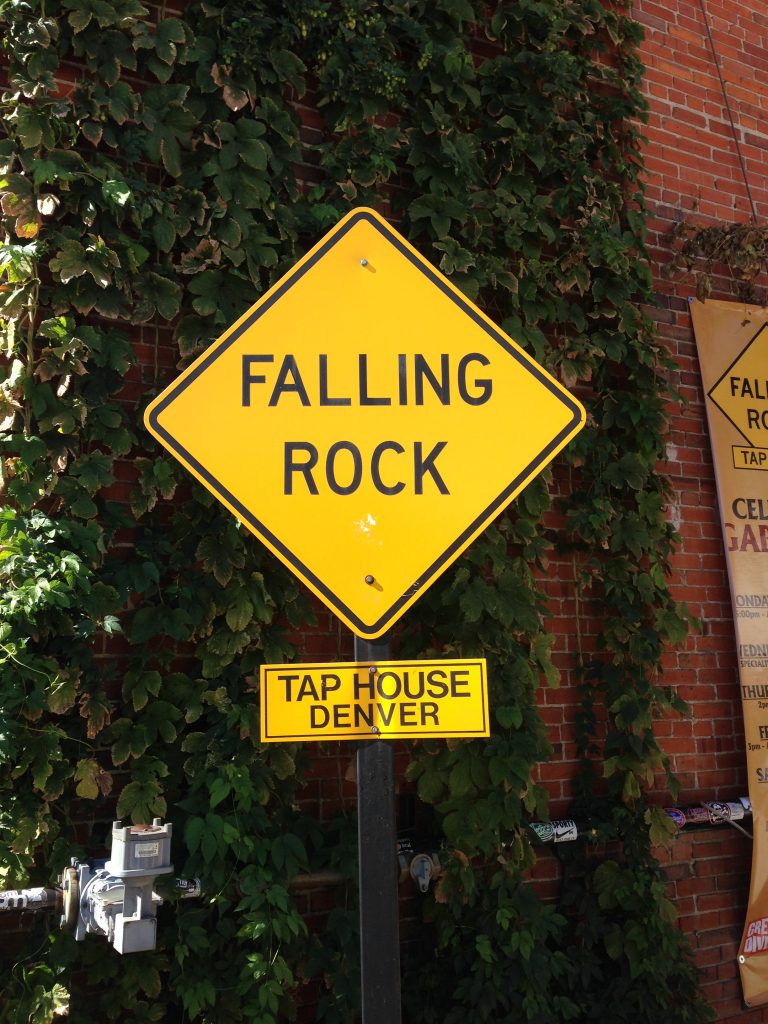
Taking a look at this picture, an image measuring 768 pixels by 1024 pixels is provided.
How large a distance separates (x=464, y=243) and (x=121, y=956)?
10.3 ft

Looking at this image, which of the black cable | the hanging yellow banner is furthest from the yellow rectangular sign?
the black cable

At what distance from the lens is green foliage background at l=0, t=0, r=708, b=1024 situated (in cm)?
307

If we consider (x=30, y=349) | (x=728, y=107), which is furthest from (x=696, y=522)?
(x=30, y=349)

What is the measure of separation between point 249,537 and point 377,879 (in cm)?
160

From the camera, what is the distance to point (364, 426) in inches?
89.7

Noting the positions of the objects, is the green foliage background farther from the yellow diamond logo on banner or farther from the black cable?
the black cable

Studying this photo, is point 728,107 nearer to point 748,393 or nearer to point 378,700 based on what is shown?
point 748,393

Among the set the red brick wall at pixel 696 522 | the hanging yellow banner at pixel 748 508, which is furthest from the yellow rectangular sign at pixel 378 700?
the hanging yellow banner at pixel 748 508

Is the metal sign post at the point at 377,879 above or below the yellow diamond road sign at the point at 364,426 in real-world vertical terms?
below

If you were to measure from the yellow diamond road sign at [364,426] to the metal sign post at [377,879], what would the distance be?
25 centimetres

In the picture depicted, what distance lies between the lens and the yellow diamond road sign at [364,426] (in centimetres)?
224

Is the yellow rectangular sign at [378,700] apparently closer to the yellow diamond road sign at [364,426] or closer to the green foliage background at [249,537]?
the yellow diamond road sign at [364,426]

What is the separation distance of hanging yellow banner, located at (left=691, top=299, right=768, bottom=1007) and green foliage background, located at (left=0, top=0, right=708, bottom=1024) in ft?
Result: 1.64

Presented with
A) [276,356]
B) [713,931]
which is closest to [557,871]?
[713,931]
